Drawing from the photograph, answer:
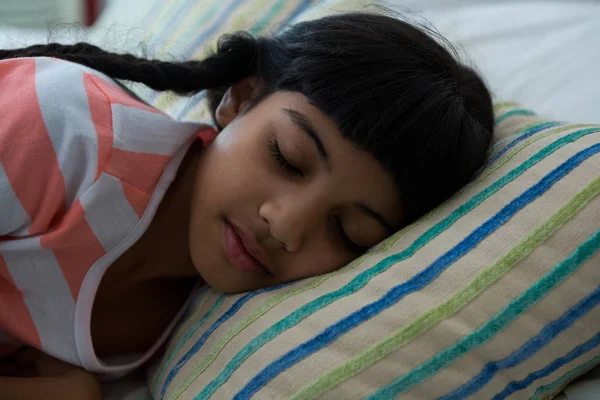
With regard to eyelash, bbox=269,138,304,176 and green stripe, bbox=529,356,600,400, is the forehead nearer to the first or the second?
eyelash, bbox=269,138,304,176

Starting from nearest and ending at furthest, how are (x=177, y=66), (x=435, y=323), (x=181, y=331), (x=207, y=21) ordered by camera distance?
(x=435, y=323)
(x=181, y=331)
(x=177, y=66)
(x=207, y=21)

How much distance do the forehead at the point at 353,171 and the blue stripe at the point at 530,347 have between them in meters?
0.22

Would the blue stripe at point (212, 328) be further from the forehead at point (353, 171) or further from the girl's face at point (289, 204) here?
the forehead at point (353, 171)

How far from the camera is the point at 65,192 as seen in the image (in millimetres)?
727

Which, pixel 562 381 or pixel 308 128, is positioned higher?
pixel 308 128

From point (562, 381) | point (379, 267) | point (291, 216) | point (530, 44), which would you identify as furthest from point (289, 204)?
point (530, 44)

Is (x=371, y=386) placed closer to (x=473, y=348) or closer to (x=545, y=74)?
(x=473, y=348)

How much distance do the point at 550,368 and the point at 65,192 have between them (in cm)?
57

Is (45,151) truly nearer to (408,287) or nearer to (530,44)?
(408,287)

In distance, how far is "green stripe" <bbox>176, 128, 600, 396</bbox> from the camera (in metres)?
0.64

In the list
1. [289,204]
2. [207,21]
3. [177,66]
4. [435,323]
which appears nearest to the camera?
[435,323]

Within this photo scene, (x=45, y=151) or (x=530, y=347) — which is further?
(x=45, y=151)

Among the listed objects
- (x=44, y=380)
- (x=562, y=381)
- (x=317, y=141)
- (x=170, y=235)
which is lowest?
(x=44, y=380)

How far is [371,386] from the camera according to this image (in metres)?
0.59
